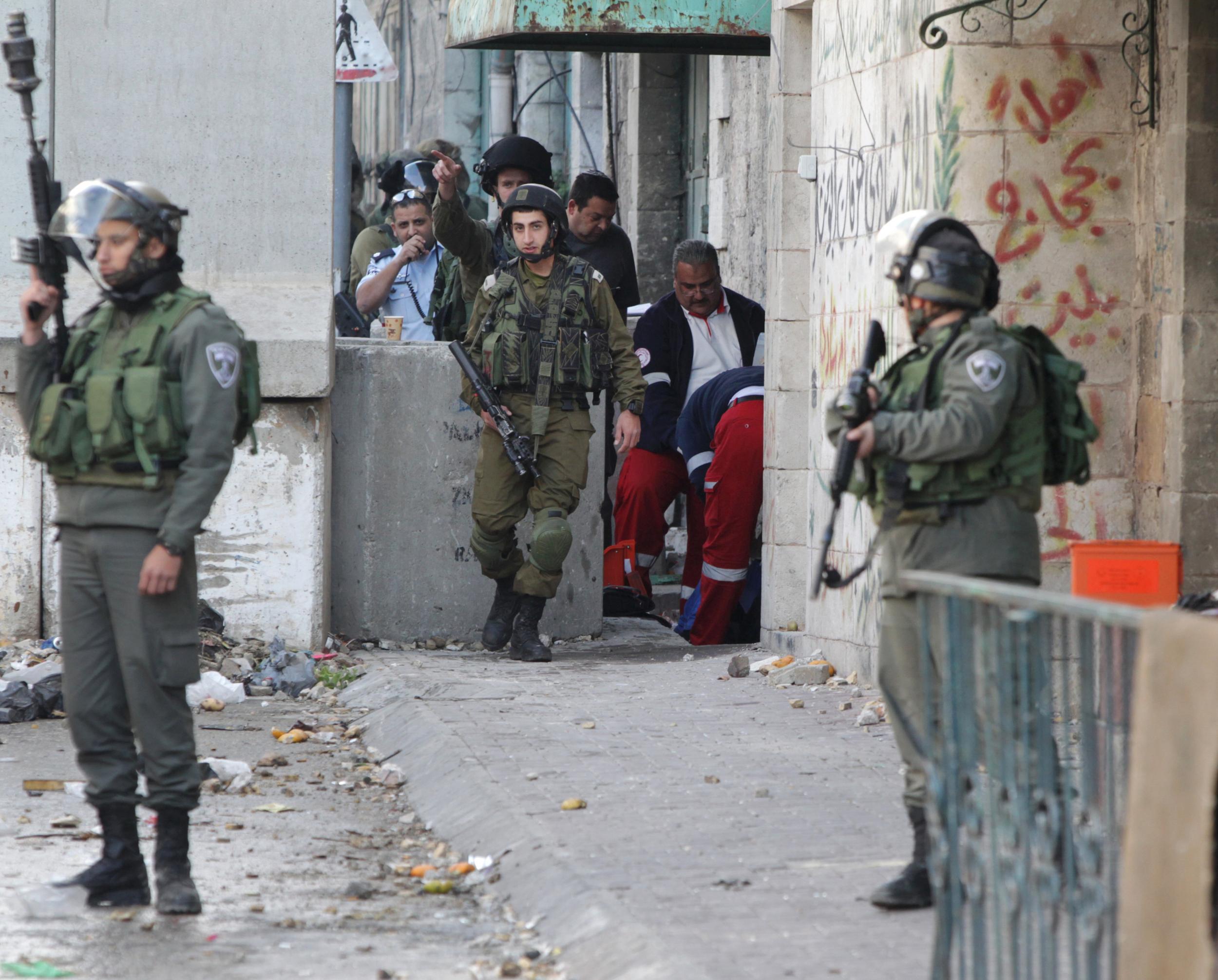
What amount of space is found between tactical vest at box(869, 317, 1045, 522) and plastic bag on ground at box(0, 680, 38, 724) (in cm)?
415

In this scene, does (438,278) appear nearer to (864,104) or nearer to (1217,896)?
(864,104)

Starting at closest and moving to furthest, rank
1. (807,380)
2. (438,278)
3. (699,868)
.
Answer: (699,868), (807,380), (438,278)

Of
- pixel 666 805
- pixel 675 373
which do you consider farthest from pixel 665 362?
pixel 666 805

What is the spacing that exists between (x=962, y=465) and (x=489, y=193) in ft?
16.6

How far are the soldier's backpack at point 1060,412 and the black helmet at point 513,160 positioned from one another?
480 cm

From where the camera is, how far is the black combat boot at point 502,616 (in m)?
8.65

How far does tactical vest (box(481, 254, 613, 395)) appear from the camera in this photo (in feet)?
26.9

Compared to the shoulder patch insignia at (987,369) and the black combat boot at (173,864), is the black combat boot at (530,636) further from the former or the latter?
the shoulder patch insignia at (987,369)

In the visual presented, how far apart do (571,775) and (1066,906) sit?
10.4 ft

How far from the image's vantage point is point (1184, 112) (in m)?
6.48

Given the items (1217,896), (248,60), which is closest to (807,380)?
(248,60)

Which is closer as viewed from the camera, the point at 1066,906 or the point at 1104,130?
the point at 1066,906

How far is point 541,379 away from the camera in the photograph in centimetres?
823

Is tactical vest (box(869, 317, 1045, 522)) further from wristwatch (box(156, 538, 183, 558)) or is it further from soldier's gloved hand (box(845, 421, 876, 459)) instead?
wristwatch (box(156, 538, 183, 558))
